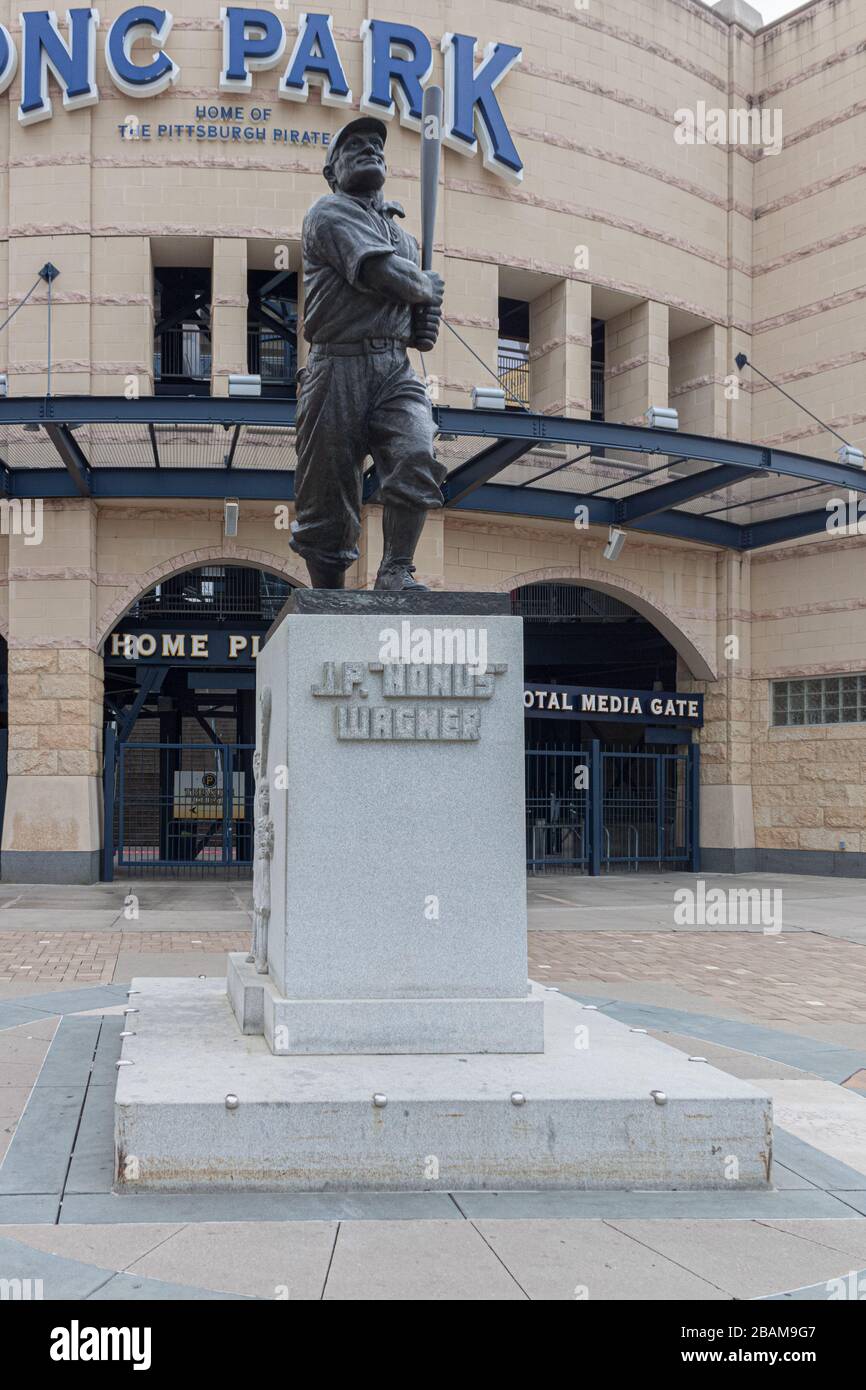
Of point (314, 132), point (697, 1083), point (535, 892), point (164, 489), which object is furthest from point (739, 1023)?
point (314, 132)

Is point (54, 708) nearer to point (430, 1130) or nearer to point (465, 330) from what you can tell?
point (465, 330)

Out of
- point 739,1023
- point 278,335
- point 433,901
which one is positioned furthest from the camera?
point 278,335

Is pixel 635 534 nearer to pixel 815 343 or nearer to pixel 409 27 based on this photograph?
pixel 815 343

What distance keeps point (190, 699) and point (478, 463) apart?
10188 mm

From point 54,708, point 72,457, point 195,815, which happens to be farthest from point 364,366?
point 195,815

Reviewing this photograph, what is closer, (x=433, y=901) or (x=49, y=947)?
(x=433, y=901)

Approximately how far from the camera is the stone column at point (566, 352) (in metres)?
19.8

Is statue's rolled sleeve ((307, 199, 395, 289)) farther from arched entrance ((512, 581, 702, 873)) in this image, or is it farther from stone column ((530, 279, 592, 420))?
stone column ((530, 279, 592, 420))

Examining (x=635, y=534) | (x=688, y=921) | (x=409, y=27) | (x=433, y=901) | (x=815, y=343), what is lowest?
(x=688, y=921)

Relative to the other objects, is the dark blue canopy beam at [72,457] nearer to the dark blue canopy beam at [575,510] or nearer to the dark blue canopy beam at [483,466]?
the dark blue canopy beam at [483,466]

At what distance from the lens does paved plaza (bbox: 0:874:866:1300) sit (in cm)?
373

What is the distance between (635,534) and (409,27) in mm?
8571
